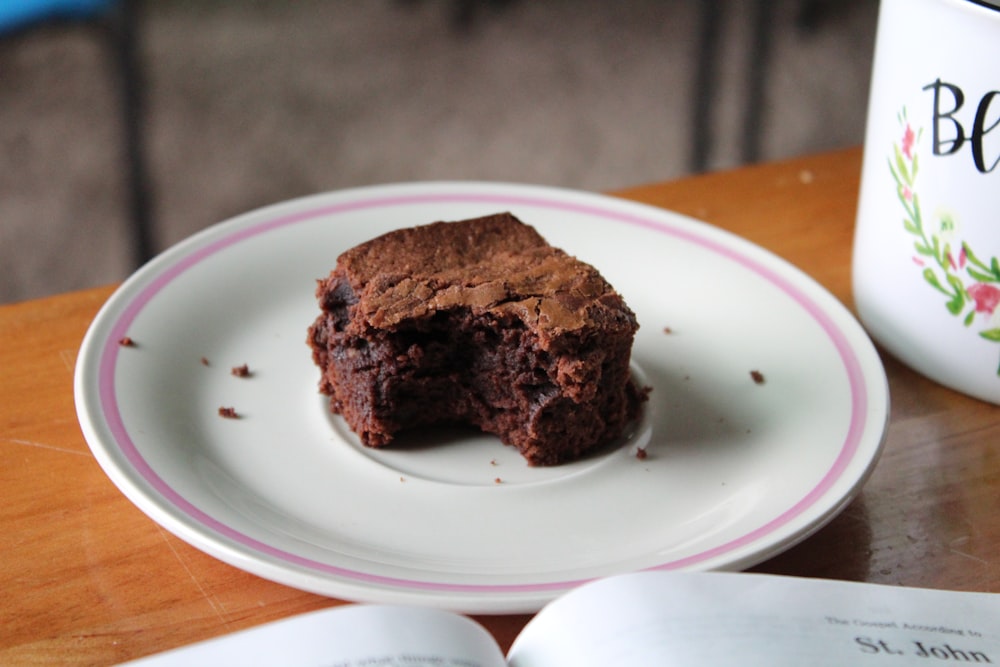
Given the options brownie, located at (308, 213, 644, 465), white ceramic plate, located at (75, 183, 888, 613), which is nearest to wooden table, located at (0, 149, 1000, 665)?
white ceramic plate, located at (75, 183, 888, 613)

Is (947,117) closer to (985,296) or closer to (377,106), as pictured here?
(985,296)

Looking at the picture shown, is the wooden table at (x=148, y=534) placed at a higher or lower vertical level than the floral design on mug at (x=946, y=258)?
lower

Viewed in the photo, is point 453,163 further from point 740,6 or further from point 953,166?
point 953,166

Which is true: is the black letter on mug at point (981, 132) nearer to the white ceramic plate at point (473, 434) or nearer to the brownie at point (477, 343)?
the white ceramic plate at point (473, 434)

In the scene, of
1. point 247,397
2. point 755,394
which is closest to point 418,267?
point 247,397

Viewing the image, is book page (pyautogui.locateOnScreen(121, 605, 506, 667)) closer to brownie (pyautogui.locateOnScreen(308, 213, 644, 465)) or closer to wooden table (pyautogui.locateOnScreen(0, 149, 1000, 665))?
wooden table (pyautogui.locateOnScreen(0, 149, 1000, 665))

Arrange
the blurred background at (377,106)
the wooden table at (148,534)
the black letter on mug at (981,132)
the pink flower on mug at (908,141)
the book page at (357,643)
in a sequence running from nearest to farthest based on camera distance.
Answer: the book page at (357,643)
the wooden table at (148,534)
the black letter on mug at (981,132)
the pink flower on mug at (908,141)
the blurred background at (377,106)

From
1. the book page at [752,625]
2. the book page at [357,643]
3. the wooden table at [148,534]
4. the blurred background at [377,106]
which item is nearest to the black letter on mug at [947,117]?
the wooden table at [148,534]
